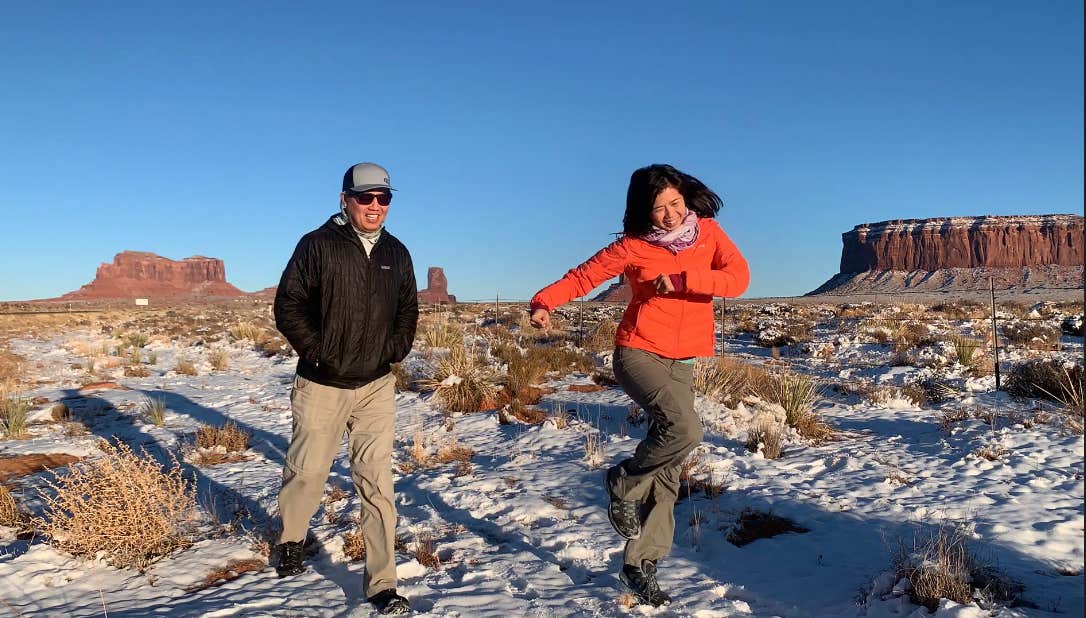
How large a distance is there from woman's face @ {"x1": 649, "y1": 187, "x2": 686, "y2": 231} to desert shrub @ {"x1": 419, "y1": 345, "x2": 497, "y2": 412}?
5.27 m

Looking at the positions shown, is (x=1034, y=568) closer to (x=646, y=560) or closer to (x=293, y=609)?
(x=646, y=560)

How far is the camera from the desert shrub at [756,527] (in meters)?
3.88

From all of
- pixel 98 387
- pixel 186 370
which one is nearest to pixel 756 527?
pixel 98 387

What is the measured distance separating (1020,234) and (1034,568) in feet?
479

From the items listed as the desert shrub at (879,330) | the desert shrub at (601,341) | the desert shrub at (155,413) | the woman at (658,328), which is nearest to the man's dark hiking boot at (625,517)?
the woman at (658,328)

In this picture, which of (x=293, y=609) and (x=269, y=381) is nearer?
(x=293, y=609)

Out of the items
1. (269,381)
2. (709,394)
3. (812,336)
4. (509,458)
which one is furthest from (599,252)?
(812,336)

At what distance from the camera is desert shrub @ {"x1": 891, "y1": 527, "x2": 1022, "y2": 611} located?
2.78 m

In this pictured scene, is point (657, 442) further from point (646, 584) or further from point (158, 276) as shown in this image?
point (158, 276)

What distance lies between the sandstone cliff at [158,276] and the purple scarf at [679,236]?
172932 millimetres

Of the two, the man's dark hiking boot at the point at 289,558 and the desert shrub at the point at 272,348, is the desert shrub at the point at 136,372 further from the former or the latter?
the man's dark hiking boot at the point at 289,558

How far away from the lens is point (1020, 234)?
120m

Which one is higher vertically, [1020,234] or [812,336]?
[1020,234]

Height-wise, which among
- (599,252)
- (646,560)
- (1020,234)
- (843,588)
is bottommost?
(843,588)
